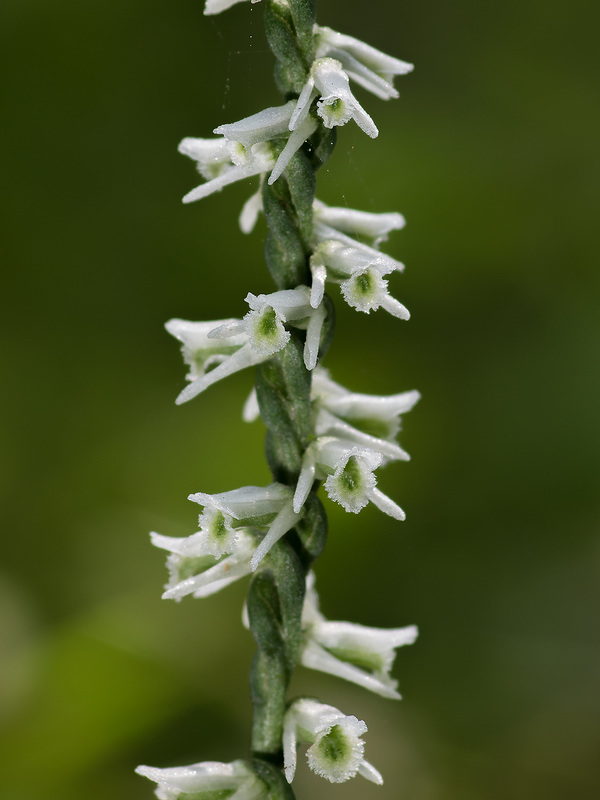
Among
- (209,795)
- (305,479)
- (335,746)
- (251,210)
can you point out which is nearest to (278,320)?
(305,479)

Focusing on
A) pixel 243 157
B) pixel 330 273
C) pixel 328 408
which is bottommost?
pixel 328 408

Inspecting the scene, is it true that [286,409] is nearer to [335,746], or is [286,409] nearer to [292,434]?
[292,434]

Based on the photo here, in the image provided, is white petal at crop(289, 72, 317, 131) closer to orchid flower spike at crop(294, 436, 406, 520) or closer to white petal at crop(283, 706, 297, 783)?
orchid flower spike at crop(294, 436, 406, 520)

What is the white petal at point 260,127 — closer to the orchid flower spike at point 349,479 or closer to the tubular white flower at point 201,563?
the orchid flower spike at point 349,479

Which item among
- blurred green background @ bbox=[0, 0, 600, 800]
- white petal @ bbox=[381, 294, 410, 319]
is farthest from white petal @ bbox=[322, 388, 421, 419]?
blurred green background @ bbox=[0, 0, 600, 800]

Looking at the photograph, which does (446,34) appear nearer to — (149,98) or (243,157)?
(149,98)

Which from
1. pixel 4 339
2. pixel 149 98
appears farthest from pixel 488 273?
pixel 4 339

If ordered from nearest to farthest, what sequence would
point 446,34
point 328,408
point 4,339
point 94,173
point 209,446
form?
point 328,408 < point 209,446 < point 4,339 < point 94,173 < point 446,34
